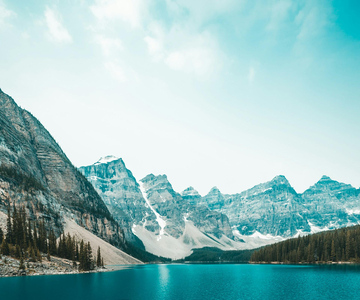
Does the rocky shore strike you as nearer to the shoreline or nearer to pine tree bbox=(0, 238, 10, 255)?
the shoreline

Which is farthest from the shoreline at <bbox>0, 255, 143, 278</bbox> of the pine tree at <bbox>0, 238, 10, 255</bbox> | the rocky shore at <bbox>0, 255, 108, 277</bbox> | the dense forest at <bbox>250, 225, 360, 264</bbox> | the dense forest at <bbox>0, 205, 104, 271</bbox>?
the dense forest at <bbox>250, 225, 360, 264</bbox>

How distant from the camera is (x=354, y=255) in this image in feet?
548

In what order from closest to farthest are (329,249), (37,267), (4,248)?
(4,248) → (37,267) → (329,249)

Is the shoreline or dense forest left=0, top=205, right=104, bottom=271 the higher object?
dense forest left=0, top=205, right=104, bottom=271

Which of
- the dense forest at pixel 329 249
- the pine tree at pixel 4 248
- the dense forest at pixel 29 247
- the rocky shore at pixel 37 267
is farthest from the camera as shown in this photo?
the dense forest at pixel 329 249

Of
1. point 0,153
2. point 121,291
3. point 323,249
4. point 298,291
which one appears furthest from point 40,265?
point 323,249

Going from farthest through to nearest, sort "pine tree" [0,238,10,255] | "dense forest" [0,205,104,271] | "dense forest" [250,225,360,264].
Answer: "dense forest" [250,225,360,264], "dense forest" [0,205,104,271], "pine tree" [0,238,10,255]

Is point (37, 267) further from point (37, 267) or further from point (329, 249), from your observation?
point (329, 249)

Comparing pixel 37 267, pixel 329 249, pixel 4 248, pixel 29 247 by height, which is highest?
pixel 4 248

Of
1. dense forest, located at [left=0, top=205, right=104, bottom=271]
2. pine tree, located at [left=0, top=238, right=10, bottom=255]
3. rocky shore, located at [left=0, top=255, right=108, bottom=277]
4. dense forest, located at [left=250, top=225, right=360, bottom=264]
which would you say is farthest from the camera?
dense forest, located at [left=250, top=225, right=360, bottom=264]

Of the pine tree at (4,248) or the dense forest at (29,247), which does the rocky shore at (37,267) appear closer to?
the dense forest at (29,247)

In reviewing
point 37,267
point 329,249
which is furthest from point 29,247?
point 329,249

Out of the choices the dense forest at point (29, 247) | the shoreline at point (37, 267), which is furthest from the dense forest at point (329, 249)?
the shoreline at point (37, 267)

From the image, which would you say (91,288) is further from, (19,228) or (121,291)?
(19,228)
